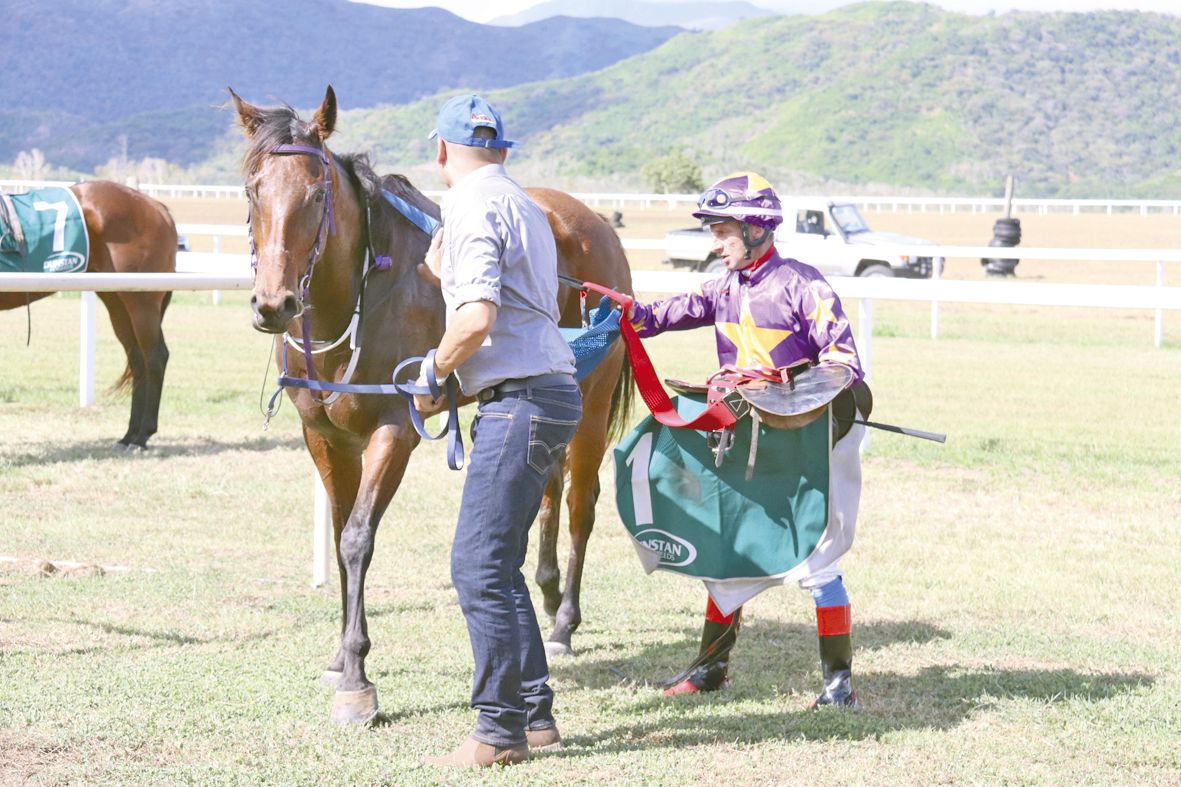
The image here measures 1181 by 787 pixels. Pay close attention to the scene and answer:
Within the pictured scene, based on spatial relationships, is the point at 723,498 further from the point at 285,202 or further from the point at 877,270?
the point at 877,270

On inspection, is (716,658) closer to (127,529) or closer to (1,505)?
(127,529)

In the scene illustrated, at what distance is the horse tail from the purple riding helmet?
2038 mm

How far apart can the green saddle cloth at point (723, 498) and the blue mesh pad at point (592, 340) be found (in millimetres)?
300

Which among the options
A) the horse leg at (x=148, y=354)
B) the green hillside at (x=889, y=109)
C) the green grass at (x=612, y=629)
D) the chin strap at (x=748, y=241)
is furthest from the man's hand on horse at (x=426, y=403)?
the green hillside at (x=889, y=109)

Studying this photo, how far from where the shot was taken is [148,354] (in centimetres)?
1081

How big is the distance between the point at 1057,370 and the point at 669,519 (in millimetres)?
10772

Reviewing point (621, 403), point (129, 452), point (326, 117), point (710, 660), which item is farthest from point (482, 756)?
point (129, 452)

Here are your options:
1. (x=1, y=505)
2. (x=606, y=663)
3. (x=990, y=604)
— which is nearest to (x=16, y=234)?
(x=1, y=505)

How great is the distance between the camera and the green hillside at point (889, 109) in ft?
339

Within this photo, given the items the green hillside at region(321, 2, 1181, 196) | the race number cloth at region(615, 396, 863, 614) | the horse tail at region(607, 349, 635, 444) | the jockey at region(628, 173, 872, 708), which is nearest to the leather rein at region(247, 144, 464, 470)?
the race number cloth at region(615, 396, 863, 614)

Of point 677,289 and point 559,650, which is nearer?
point 559,650

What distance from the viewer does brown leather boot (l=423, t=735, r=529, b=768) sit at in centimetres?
426

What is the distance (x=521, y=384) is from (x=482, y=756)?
1.12 meters

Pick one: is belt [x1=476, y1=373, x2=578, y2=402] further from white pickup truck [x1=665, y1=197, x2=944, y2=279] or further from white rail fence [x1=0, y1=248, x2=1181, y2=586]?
white pickup truck [x1=665, y1=197, x2=944, y2=279]
